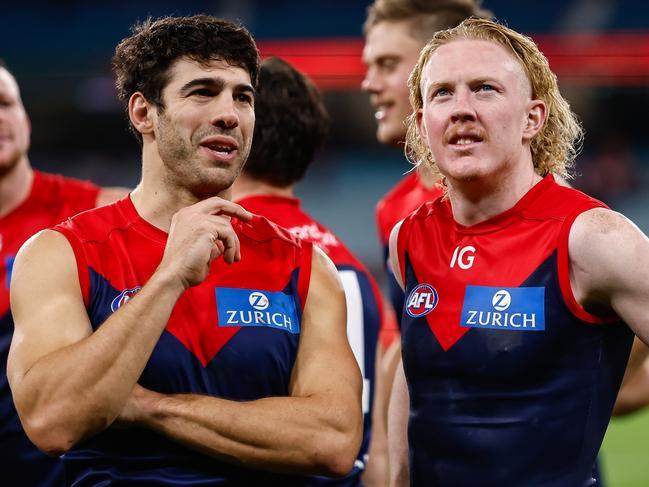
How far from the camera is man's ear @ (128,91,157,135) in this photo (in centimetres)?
323

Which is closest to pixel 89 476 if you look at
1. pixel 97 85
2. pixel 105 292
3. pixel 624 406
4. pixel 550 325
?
pixel 105 292

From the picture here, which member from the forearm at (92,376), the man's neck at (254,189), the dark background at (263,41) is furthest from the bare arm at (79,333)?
the dark background at (263,41)

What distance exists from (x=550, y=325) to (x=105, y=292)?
4.16 feet

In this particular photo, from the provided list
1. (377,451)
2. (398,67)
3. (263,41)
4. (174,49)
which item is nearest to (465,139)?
(174,49)

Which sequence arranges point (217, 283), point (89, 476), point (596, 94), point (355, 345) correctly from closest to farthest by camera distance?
point (89, 476) < point (217, 283) < point (355, 345) < point (596, 94)

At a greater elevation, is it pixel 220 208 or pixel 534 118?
pixel 534 118

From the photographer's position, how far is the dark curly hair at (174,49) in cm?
318

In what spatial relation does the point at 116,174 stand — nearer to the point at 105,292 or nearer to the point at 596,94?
the point at 596,94

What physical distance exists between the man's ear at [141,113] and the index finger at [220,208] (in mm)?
376

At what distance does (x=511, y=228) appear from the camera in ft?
10.6

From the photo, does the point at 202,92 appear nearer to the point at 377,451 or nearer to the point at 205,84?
the point at 205,84

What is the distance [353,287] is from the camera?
163 inches

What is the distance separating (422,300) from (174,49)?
3.54ft

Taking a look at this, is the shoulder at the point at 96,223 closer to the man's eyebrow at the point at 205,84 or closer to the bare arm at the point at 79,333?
the bare arm at the point at 79,333
